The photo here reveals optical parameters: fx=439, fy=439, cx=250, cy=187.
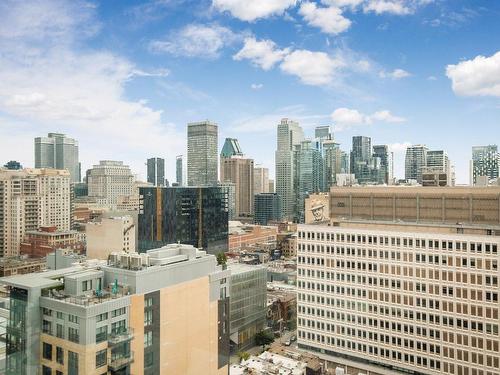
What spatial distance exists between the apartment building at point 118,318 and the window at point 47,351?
0.05 m

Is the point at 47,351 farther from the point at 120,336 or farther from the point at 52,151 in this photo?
the point at 52,151

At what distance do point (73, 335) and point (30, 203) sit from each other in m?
99.6

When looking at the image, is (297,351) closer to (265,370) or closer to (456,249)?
(265,370)

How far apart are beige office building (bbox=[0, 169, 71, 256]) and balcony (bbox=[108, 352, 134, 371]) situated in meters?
95.5

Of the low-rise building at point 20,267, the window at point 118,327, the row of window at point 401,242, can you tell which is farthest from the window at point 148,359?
the low-rise building at point 20,267

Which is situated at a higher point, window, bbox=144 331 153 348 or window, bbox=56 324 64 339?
window, bbox=56 324 64 339

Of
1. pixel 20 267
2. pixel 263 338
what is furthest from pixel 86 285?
pixel 20 267

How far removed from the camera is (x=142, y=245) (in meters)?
A: 93.4

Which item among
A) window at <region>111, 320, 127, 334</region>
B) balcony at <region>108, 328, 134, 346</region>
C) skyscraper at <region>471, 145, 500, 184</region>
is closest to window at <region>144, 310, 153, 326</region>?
balcony at <region>108, 328, 134, 346</region>

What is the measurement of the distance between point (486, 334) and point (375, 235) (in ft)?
42.1

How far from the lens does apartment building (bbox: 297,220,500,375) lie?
3900cm

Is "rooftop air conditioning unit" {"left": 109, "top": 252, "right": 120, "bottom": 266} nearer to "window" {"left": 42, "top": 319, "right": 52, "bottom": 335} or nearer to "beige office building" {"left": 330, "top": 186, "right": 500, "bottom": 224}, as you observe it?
"window" {"left": 42, "top": 319, "right": 52, "bottom": 335}

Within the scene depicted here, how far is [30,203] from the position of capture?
4318 inches

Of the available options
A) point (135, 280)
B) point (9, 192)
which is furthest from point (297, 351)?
point (9, 192)
